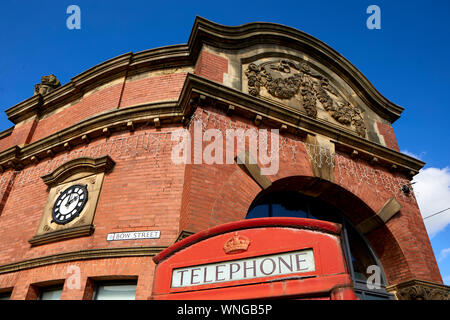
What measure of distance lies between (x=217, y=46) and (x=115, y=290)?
6754 millimetres

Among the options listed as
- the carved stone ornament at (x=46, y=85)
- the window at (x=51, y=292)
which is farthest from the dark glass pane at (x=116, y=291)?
the carved stone ornament at (x=46, y=85)

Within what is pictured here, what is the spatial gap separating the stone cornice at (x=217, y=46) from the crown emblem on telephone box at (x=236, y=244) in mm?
7497

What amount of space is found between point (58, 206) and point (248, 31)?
722 cm

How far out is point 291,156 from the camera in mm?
7699

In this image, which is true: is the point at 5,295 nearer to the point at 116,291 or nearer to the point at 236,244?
the point at 116,291

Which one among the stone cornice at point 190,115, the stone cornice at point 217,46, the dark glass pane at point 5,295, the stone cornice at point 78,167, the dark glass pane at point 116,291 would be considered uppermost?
the stone cornice at point 217,46

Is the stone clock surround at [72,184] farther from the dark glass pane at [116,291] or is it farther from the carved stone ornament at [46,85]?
the carved stone ornament at [46,85]

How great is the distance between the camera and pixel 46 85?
1227cm

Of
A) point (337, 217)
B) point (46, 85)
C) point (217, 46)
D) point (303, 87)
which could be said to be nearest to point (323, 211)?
point (337, 217)

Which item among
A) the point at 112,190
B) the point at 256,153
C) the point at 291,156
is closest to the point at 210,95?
the point at 256,153

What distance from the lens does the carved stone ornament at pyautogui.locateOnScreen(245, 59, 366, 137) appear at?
29.1 ft

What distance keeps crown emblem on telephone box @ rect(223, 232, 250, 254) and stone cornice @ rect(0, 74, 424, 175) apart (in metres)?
5.26

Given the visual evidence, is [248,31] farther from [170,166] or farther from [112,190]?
[112,190]

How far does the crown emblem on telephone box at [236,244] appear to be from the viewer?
2.29 metres
